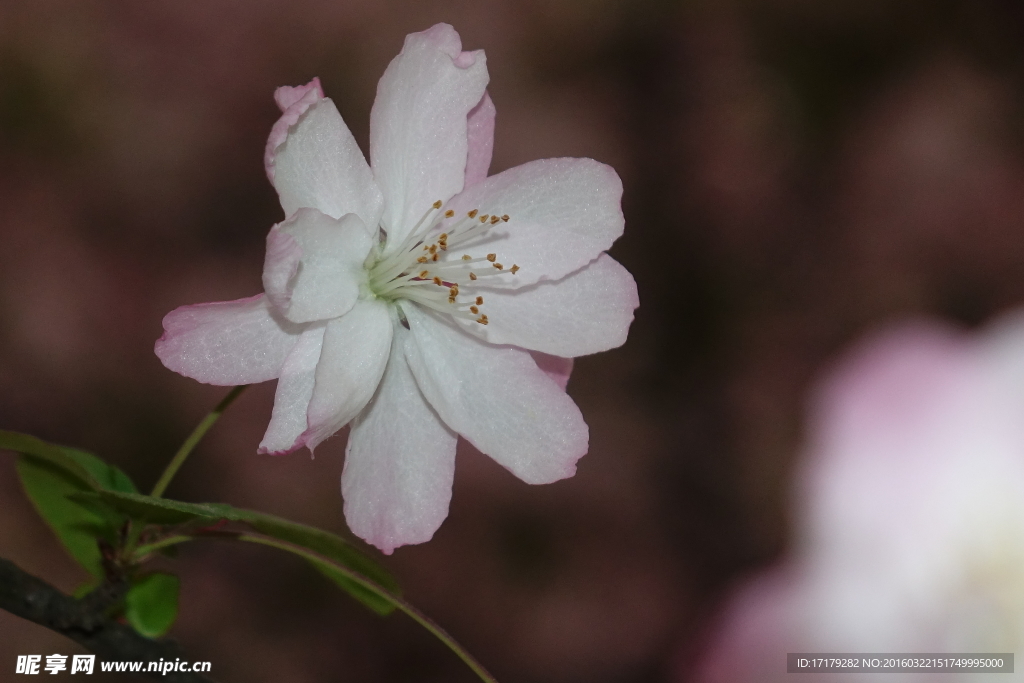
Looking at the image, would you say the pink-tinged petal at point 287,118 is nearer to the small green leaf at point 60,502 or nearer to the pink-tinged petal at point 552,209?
the pink-tinged petal at point 552,209

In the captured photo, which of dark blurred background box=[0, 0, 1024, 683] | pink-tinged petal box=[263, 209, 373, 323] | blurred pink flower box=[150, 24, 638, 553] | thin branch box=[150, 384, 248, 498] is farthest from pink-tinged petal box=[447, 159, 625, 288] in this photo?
dark blurred background box=[0, 0, 1024, 683]

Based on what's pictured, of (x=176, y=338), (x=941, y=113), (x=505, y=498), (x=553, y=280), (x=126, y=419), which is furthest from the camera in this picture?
(x=941, y=113)

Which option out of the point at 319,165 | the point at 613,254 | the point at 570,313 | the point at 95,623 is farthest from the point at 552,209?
the point at 613,254

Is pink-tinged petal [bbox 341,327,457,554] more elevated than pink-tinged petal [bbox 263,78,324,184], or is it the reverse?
pink-tinged petal [bbox 263,78,324,184]

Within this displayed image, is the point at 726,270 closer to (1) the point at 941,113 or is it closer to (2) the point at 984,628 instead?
(1) the point at 941,113

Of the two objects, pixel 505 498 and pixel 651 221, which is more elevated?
pixel 651 221

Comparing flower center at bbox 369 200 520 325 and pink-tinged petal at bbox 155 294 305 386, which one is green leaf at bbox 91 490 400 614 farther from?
flower center at bbox 369 200 520 325

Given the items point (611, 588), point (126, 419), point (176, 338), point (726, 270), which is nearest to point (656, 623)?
point (611, 588)
